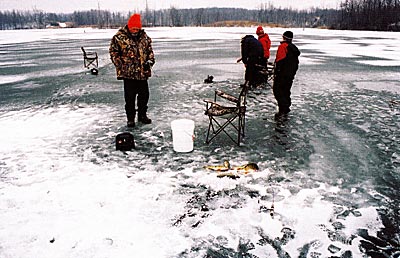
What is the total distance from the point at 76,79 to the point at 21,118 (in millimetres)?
5200

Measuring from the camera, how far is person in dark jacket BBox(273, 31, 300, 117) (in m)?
6.63

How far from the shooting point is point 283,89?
6.96 meters

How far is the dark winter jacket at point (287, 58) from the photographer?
6.62 m

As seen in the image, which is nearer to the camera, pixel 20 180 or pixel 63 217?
pixel 63 217

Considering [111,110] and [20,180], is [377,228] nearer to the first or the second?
[20,180]

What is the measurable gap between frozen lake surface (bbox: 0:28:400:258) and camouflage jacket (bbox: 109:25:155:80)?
1239 millimetres

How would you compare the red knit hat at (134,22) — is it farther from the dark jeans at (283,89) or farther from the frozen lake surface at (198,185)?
the dark jeans at (283,89)

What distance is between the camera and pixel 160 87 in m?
10.4

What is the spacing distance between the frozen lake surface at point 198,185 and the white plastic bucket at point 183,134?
0.17 meters

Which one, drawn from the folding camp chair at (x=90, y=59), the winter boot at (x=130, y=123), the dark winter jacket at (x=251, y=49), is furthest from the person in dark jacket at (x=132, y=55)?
the folding camp chair at (x=90, y=59)

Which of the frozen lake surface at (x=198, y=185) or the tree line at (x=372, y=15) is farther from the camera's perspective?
the tree line at (x=372, y=15)

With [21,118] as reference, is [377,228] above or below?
below

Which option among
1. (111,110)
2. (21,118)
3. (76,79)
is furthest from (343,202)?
(76,79)

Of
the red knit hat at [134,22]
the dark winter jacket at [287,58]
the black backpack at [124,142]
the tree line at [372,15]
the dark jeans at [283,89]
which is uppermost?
the tree line at [372,15]
